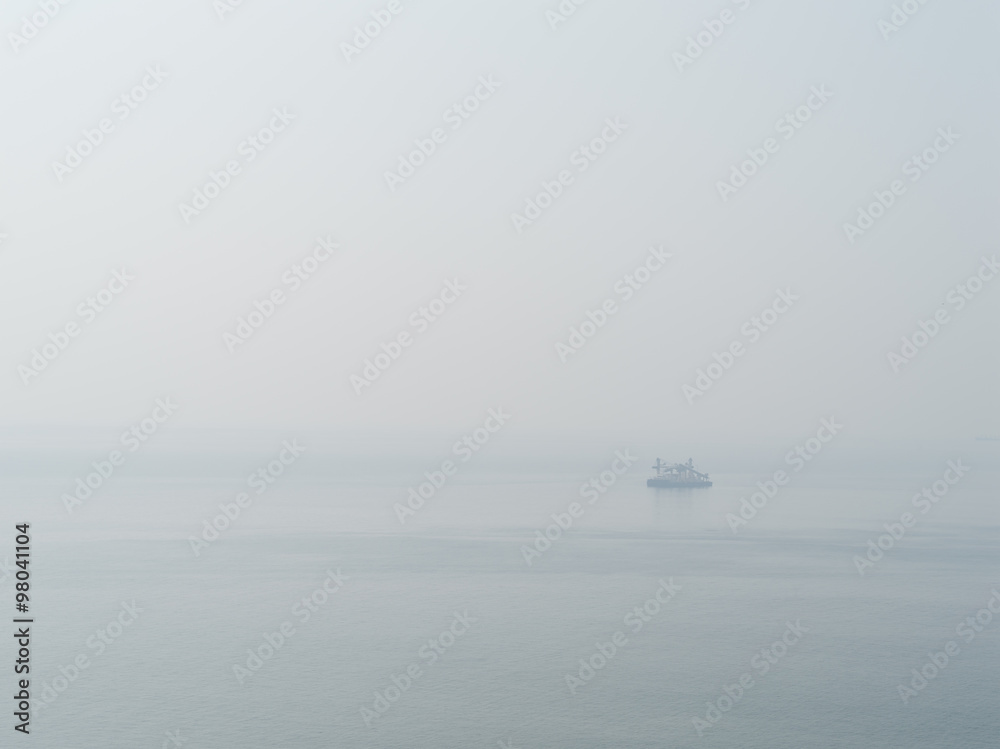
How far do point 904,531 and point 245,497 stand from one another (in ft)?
208

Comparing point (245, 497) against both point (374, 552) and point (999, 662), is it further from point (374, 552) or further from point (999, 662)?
point (999, 662)

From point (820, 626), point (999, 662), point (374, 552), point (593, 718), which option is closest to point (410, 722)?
point (593, 718)
